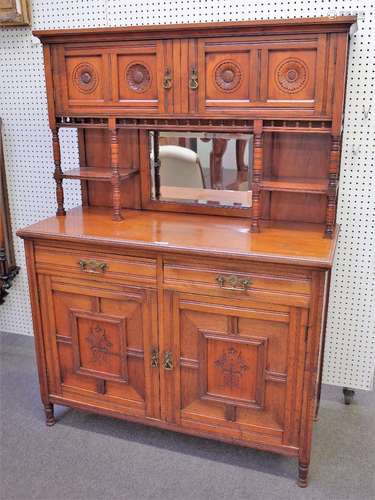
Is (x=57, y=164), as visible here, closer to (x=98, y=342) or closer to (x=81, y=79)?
(x=81, y=79)

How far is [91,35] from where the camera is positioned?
2.23m

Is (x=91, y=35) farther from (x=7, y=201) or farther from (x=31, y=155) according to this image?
(x=7, y=201)

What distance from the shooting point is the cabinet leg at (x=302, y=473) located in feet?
7.03

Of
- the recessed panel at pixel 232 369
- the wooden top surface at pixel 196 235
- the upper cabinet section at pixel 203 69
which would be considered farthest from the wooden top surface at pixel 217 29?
the recessed panel at pixel 232 369

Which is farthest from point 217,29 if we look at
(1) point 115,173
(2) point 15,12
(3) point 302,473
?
(3) point 302,473

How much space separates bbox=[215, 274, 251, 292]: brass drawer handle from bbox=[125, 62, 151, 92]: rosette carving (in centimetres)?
92

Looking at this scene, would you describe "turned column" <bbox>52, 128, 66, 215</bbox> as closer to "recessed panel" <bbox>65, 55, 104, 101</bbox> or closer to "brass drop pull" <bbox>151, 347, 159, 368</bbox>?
"recessed panel" <bbox>65, 55, 104, 101</bbox>

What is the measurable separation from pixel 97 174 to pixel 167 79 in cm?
57

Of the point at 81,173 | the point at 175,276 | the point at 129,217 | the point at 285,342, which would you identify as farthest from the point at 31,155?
the point at 285,342

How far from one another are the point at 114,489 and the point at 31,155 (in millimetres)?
1878

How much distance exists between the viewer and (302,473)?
2.15 metres

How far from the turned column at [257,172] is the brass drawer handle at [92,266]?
67 cm

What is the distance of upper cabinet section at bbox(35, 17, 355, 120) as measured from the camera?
1.98 meters

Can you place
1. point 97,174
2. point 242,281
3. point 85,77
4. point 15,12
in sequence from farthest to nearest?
1. point 15,12
2. point 97,174
3. point 85,77
4. point 242,281
